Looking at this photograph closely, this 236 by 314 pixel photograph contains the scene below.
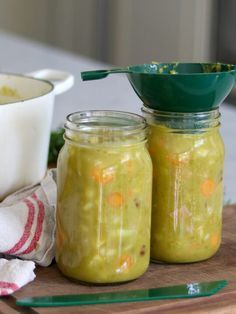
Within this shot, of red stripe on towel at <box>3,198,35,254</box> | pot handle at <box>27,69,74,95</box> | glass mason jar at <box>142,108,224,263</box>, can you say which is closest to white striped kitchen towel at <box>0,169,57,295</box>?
red stripe on towel at <box>3,198,35,254</box>

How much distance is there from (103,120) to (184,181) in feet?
0.31

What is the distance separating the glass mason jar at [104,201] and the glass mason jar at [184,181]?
0.03 metres

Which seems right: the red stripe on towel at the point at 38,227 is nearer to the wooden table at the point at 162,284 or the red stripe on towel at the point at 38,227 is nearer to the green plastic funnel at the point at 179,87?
the wooden table at the point at 162,284

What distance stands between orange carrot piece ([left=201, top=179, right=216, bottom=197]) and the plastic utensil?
9 cm

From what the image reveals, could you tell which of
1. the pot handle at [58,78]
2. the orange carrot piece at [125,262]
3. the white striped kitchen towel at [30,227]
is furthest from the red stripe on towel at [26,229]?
the pot handle at [58,78]

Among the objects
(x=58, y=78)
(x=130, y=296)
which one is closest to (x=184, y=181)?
(x=130, y=296)

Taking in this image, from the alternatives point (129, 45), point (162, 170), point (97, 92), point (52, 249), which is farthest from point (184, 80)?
point (129, 45)

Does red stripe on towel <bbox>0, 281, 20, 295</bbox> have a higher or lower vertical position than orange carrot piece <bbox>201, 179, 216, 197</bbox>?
lower

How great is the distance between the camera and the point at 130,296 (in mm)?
729

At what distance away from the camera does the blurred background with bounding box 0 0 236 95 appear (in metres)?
2.80

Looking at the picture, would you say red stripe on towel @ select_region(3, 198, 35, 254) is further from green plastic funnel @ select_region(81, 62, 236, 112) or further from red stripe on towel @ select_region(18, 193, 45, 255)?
green plastic funnel @ select_region(81, 62, 236, 112)

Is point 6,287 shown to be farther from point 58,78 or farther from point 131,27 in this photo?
point 131,27

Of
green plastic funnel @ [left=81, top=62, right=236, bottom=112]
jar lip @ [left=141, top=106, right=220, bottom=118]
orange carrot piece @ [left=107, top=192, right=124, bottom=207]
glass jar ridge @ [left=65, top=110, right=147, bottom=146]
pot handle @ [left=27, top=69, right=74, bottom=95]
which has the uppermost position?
green plastic funnel @ [left=81, top=62, right=236, bottom=112]

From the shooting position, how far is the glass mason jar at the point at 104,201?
0.74m
